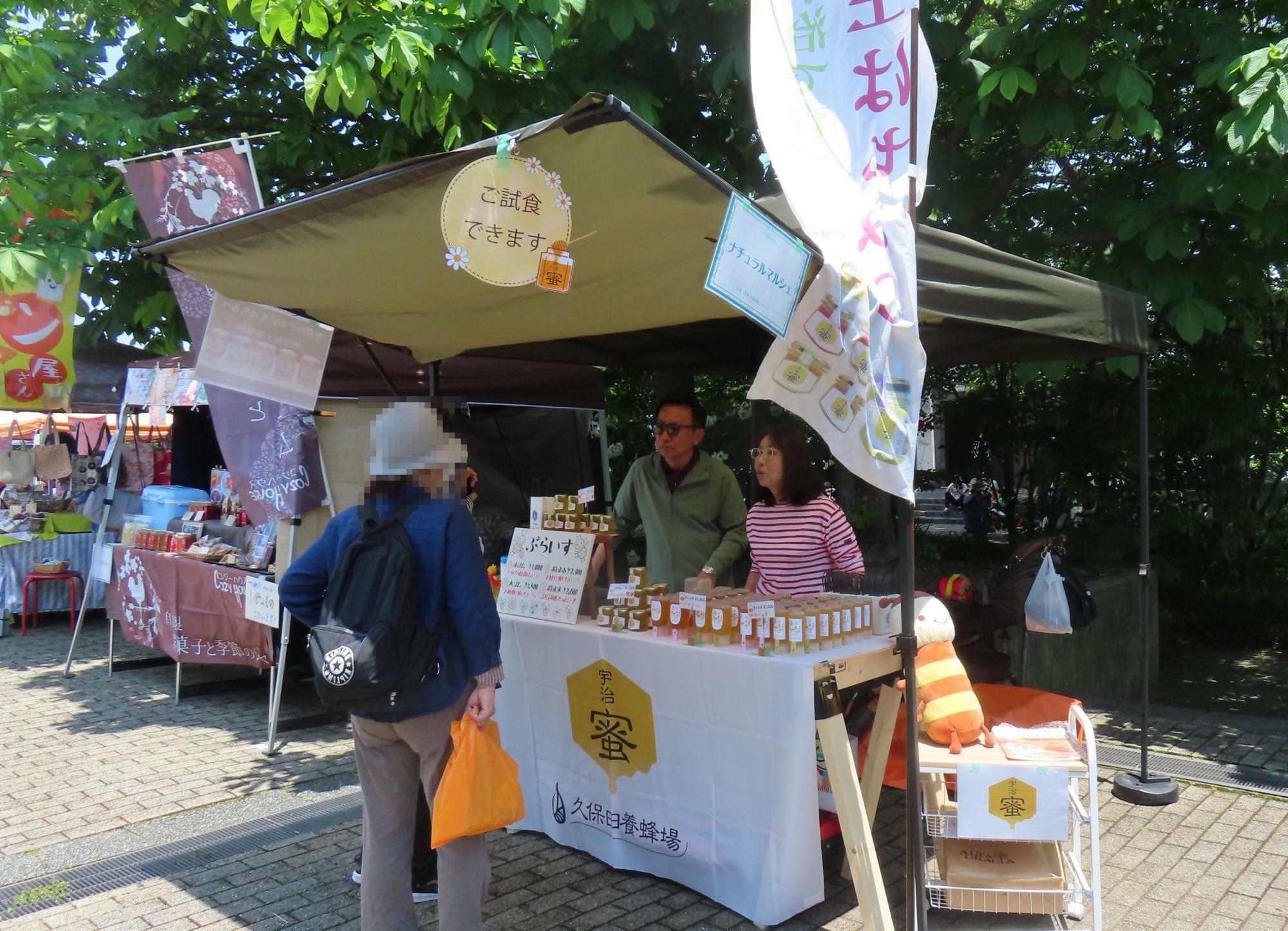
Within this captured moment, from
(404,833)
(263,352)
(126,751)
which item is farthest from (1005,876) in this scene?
(126,751)

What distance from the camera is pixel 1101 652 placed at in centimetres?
657

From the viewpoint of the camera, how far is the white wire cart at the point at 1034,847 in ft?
9.91

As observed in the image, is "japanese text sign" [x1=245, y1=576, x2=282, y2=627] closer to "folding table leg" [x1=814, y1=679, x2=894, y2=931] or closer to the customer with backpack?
the customer with backpack

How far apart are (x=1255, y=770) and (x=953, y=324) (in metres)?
2.92

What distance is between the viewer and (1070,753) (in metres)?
3.12

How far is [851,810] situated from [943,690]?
1.79 feet

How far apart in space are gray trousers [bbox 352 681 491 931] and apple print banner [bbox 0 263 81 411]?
23.0 ft

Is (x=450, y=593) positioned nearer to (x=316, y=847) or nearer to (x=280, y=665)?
(x=316, y=847)

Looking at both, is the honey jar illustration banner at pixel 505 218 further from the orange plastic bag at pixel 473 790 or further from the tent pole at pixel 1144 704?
the tent pole at pixel 1144 704

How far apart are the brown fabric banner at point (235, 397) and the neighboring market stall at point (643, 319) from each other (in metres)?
1.17

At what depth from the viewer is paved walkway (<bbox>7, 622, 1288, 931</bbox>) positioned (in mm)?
3443

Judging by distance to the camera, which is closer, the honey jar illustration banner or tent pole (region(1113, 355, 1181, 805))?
→ the honey jar illustration banner

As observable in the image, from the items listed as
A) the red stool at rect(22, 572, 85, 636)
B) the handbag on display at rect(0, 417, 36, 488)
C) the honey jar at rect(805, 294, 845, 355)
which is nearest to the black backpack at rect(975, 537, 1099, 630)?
the honey jar at rect(805, 294, 845, 355)

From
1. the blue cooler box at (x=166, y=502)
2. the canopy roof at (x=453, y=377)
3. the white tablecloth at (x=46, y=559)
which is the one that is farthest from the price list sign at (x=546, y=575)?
the white tablecloth at (x=46, y=559)
